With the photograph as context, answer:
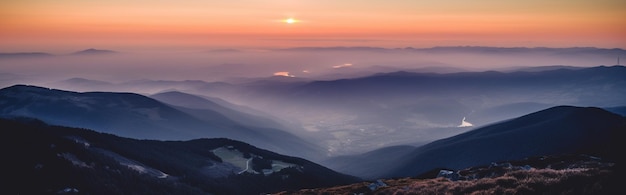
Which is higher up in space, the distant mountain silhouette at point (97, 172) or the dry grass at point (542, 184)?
the dry grass at point (542, 184)

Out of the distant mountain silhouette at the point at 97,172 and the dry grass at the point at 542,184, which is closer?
the dry grass at the point at 542,184

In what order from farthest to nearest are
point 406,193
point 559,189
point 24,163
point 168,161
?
point 168,161 < point 24,163 < point 406,193 < point 559,189

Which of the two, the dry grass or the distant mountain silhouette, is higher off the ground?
the dry grass

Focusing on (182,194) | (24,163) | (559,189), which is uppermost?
(559,189)

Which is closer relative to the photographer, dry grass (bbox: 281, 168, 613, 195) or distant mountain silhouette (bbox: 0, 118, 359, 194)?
dry grass (bbox: 281, 168, 613, 195)

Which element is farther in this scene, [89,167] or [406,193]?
[89,167]

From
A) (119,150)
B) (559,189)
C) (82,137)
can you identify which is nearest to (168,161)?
(119,150)

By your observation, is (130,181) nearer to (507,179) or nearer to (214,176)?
(214,176)

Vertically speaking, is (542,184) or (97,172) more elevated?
(542,184)

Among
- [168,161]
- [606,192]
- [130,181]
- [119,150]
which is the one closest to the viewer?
[606,192]

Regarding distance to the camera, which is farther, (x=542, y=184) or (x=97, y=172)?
(x=97, y=172)

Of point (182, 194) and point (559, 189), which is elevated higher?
A: point (559, 189)
